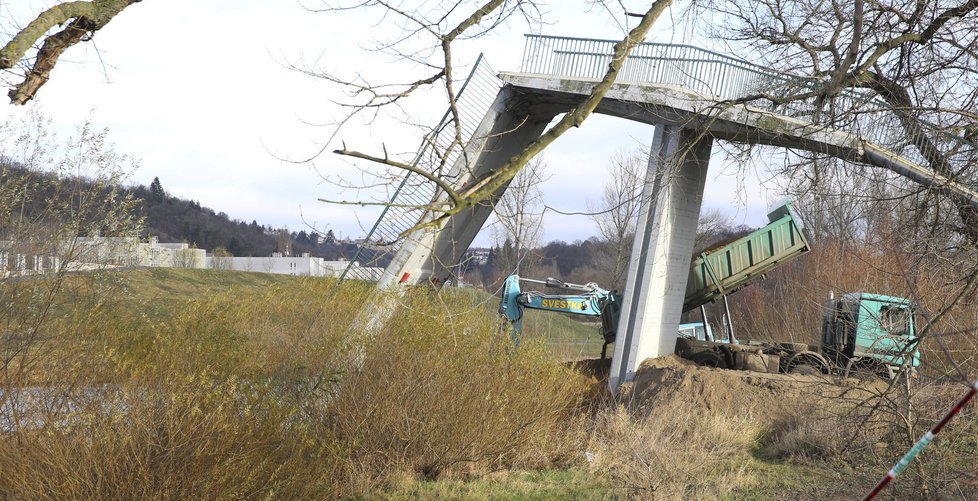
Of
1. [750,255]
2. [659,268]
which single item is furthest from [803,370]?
[659,268]

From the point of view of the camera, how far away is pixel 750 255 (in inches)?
726

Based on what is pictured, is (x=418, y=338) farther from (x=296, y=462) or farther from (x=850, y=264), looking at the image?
(x=850, y=264)

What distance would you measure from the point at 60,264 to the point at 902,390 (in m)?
12.6

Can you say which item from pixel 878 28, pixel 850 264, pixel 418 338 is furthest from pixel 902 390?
pixel 850 264

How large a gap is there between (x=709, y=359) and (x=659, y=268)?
2575 mm

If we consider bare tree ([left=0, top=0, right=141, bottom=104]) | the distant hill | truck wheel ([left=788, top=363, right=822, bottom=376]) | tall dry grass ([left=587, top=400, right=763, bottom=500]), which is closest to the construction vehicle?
truck wheel ([left=788, top=363, right=822, bottom=376])

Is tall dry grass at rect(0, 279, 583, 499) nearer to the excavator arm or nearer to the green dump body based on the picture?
the excavator arm

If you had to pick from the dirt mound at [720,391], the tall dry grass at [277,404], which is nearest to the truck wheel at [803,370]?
the dirt mound at [720,391]

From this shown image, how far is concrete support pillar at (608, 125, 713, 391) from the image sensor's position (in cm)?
1748

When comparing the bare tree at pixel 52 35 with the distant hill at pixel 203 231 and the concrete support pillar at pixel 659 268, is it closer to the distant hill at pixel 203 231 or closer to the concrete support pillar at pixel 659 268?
the concrete support pillar at pixel 659 268

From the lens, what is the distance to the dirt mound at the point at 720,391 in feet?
48.1

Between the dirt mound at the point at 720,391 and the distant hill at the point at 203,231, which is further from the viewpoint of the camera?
the distant hill at the point at 203,231

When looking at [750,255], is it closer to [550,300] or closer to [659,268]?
[659,268]

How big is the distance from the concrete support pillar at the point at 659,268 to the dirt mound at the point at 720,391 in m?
0.93
